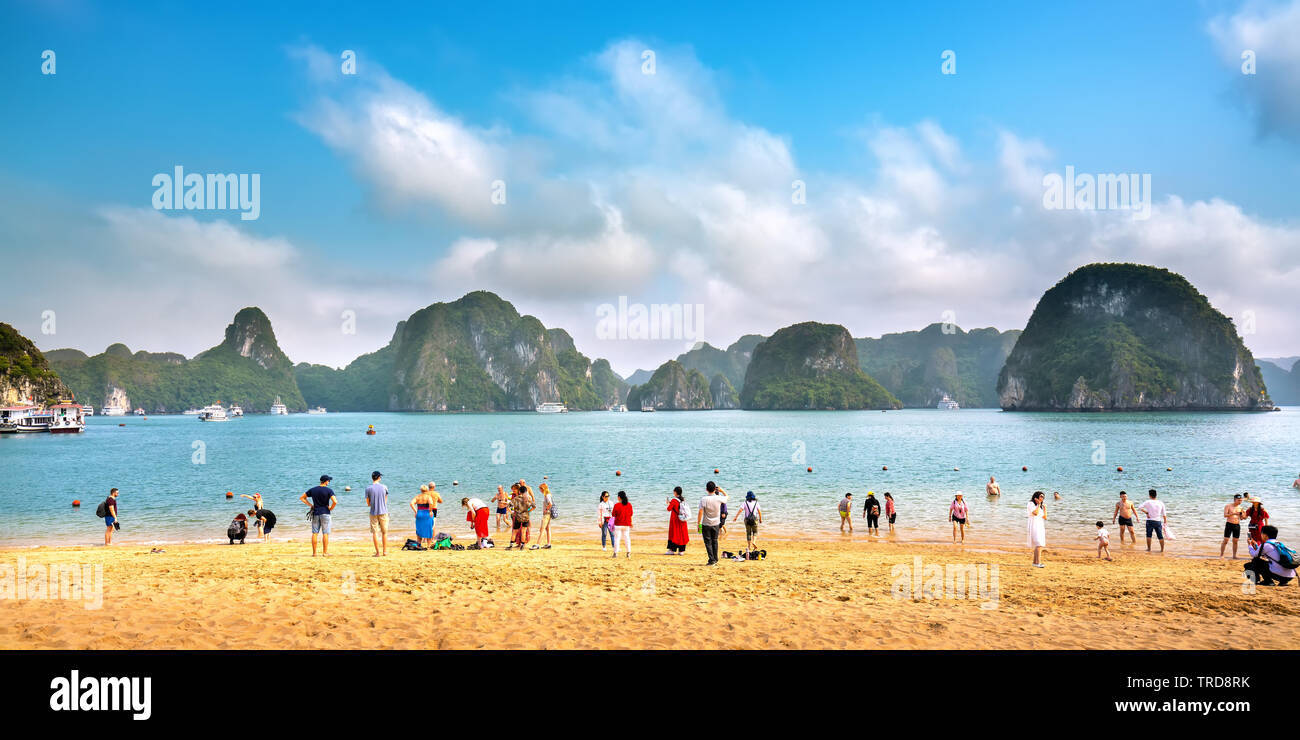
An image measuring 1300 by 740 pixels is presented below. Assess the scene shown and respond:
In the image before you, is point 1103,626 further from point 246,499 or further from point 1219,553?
point 246,499

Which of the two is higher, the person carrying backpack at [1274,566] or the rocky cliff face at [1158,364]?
the rocky cliff face at [1158,364]

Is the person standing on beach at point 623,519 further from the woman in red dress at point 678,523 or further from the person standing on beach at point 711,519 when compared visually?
the person standing on beach at point 711,519

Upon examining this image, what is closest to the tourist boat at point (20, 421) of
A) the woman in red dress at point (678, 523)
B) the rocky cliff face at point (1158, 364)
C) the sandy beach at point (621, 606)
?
the sandy beach at point (621, 606)

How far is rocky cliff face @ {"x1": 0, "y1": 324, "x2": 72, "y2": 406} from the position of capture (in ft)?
357

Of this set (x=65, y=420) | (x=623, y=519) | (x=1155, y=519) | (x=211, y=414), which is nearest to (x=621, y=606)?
(x=623, y=519)

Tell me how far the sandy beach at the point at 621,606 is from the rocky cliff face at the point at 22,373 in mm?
133022

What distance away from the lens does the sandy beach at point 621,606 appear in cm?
879

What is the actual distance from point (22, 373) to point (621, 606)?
148958mm

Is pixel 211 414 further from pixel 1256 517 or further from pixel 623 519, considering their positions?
pixel 1256 517

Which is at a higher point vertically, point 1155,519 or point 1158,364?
point 1158,364

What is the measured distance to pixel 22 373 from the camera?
365 feet

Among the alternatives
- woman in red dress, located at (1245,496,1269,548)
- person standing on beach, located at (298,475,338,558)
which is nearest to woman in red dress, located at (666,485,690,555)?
person standing on beach, located at (298,475,338,558)
